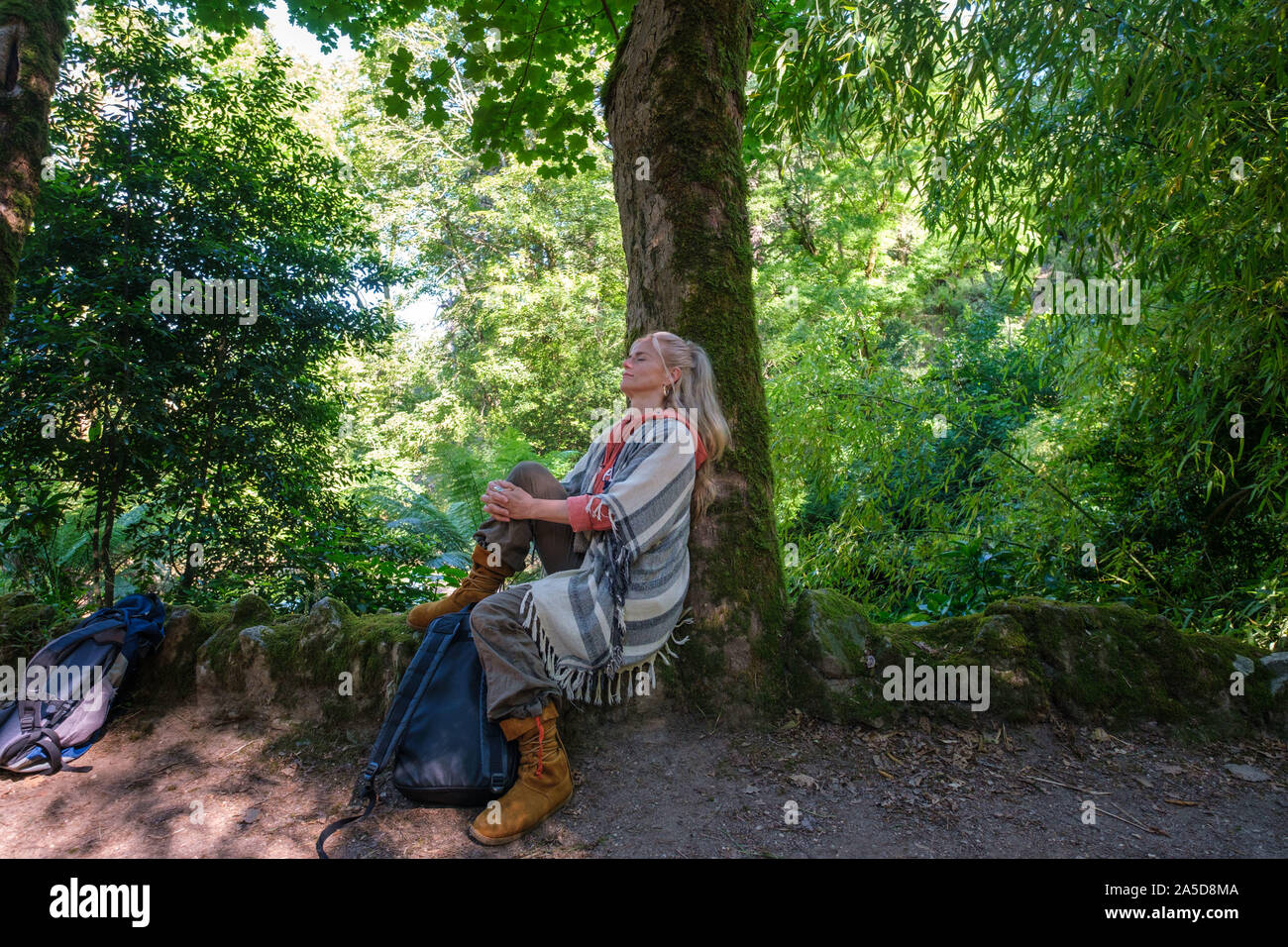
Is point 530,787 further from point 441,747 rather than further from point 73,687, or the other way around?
point 73,687

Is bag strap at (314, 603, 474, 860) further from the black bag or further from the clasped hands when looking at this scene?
the clasped hands

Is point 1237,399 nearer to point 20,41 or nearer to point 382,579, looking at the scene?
point 382,579

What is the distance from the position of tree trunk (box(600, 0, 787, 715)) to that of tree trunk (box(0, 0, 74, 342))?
2.60m

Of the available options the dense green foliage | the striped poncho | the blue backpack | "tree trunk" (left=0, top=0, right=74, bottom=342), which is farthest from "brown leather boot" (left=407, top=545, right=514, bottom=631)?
"tree trunk" (left=0, top=0, right=74, bottom=342)

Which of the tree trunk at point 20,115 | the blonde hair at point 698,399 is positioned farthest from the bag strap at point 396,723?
the tree trunk at point 20,115

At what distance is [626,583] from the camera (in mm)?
2357

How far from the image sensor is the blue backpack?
243cm

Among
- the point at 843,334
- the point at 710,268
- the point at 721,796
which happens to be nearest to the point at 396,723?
the point at 721,796

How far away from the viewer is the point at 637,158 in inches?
115

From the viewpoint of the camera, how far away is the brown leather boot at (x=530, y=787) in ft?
6.70

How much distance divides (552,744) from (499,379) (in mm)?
14641

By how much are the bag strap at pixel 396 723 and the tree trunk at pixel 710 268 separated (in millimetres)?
876

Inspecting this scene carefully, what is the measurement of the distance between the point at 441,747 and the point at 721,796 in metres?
0.90
